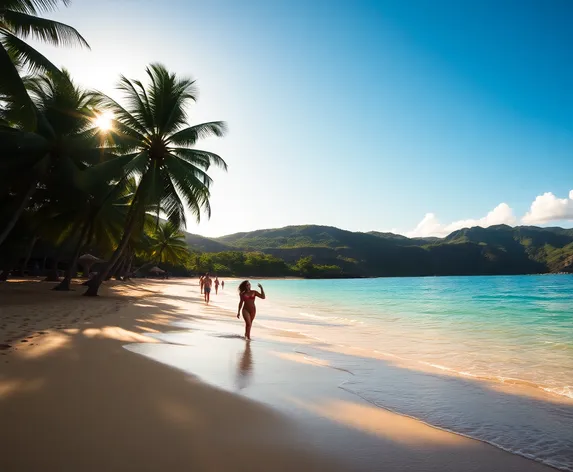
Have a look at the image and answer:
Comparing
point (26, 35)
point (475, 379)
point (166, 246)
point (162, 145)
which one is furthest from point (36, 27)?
point (166, 246)

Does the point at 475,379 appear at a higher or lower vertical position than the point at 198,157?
lower

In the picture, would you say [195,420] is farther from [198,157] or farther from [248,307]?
[198,157]

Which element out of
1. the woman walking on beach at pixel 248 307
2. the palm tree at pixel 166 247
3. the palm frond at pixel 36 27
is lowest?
the woman walking on beach at pixel 248 307

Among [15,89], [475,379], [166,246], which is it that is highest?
[15,89]

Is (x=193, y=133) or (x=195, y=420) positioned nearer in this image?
(x=195, y=420)

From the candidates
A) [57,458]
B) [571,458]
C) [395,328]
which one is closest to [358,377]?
[571,458]

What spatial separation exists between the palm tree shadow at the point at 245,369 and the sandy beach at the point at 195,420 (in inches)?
0.6

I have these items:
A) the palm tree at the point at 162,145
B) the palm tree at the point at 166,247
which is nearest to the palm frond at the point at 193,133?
the palm tree at the point at 162,145

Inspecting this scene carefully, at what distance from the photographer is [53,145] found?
1762 centimetres

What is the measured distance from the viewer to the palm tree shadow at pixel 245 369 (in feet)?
16.3

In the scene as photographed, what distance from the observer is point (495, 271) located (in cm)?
15500

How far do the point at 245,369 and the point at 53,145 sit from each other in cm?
1702

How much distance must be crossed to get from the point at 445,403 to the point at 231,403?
2.78m

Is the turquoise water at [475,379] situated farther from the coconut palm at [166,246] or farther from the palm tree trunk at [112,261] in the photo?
the coconut palm at [166,246]
